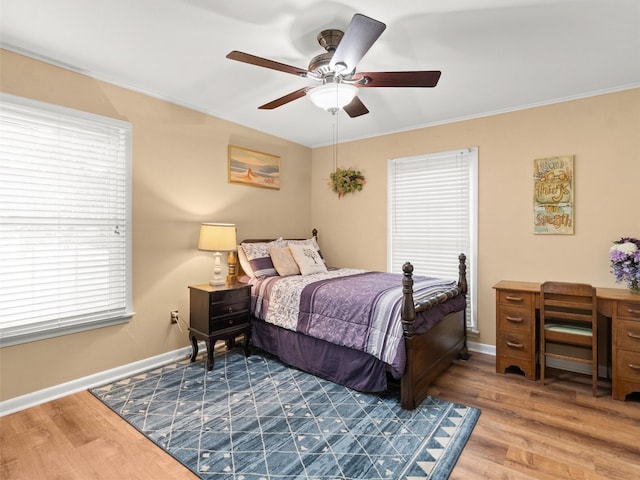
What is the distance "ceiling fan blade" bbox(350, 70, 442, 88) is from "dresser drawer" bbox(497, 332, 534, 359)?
90.1 inches

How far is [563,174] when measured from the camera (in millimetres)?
3244

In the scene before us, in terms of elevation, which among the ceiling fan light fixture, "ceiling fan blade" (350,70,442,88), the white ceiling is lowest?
the ceiling fan light fixture

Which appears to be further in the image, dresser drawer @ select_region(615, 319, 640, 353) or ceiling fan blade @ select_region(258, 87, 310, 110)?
dresser drawer @ select_region(615, 319, 640, 353)

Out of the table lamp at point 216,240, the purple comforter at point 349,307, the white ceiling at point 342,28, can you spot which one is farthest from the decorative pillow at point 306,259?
the white ceiling at point 342,28

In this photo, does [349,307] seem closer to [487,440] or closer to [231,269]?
[487,440]

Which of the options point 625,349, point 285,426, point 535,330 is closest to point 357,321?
point 285,426

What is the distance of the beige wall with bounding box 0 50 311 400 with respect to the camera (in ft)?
8.33

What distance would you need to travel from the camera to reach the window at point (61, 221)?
243 cm

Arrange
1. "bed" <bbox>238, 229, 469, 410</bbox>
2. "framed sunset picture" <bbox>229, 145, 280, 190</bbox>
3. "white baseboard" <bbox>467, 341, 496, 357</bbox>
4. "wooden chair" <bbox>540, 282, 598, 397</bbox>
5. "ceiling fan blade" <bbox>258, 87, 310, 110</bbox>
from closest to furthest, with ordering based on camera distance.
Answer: "ceiling fan blade" <bbox>258, 87, 310, 110</bbox> < "bed" <bbox>238, 229, 469, 410</bbox> < "wooden chair" <bbox>540, 282, 598, 397</bbox> < "white baseboard" <bbox>467, 341, 496, 357</bbox> < "framed sunset picture" <bbox>229, 145, 280, 190</bbox>

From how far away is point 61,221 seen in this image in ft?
8.70

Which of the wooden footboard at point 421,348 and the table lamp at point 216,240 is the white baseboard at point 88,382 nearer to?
the table lamp at point 216,240

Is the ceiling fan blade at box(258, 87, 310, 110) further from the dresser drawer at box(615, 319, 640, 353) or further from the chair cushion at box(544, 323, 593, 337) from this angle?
the dresser drawer at box(615, 319, 640, 353)

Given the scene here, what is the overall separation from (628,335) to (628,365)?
228 mm

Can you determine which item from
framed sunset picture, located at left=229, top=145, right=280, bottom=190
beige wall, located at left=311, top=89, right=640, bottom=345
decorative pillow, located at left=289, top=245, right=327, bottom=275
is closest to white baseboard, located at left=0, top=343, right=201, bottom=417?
decorative pillow, located at left=289, top=245, right=327, bottom=275
